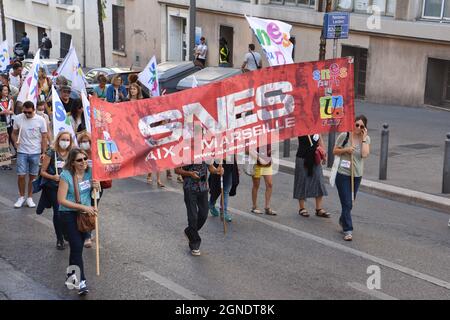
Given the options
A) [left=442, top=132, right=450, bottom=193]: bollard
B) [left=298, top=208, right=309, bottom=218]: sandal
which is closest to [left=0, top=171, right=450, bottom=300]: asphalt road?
[left=298, top=208, right=309, bottom=218]: sandal

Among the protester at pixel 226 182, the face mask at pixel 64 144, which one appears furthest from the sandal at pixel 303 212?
the face mask at pixel 64 144

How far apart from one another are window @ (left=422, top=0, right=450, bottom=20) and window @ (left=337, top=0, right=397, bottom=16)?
1.00 metres

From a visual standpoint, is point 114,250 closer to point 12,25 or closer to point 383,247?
point 383,247

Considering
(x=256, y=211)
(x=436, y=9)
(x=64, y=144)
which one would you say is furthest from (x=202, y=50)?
(x=64, y=144)

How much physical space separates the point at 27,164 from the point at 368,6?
15.1 meters

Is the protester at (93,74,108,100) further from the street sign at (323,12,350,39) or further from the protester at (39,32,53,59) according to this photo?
the protester at (39,32,53,59)

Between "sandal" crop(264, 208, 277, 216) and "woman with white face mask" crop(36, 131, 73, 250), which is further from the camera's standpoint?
"sandal" crop(264, 208, 277, 216)

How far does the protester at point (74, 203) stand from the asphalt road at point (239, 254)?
39cm

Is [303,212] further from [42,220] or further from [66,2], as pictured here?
[66,2]

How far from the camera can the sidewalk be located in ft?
42.2

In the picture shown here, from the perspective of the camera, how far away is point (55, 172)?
392 inches

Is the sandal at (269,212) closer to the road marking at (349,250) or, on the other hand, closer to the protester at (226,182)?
the road marking at (349,250)

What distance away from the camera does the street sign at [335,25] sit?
16000 mm

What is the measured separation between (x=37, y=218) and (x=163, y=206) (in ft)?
6.09
